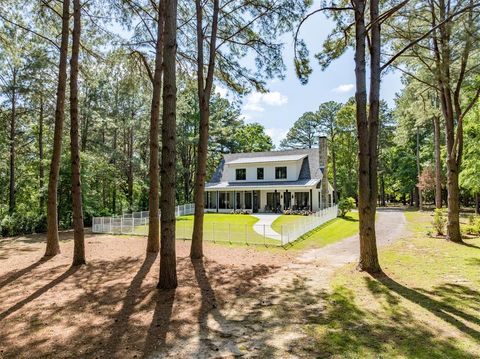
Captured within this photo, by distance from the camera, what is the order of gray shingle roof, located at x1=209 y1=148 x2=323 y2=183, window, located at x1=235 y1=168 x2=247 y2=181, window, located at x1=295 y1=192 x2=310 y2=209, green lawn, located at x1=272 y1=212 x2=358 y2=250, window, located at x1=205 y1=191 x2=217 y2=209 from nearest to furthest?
green lawn, located at x1=272 y1=212 x2=358 y2=250, window, located at x1=295 y1=192 x2=310 y2=209, gray shingle roof, located at x1=209 y1=148 x2=323 y2=183, window, located at x1=235 y1=168 x2=247 y2=181, window, located at x1=205 y1=191 x2=217 y2=209

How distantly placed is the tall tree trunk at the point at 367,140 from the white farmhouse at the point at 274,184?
59.5ft

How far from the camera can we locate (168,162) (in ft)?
23.8

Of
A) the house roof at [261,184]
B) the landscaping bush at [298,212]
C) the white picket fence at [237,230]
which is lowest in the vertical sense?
the white picket fence at [237,230]

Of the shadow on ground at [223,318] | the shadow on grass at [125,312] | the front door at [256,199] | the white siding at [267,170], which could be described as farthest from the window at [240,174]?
the shadow on ground at [223,318]

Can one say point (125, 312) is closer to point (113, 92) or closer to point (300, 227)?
point (300, 227)

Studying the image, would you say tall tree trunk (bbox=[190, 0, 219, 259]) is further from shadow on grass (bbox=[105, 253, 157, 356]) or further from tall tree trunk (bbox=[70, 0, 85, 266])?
tall tree trunk (bbox=[70, 0, 85, 266])

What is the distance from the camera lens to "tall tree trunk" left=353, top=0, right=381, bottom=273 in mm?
8570

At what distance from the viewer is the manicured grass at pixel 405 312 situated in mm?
4379

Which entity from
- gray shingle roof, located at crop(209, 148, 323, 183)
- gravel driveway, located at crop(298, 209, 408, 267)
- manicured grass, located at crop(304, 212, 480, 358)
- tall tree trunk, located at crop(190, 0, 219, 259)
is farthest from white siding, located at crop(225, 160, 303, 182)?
manicured grass, located at crop(304, 212, 480, 358)

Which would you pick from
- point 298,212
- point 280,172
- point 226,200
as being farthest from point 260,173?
point 298,212

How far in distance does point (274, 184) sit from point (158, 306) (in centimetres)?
2343

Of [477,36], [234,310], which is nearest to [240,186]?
[477,36]

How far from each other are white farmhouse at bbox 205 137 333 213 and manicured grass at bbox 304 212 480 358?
18.1 meters

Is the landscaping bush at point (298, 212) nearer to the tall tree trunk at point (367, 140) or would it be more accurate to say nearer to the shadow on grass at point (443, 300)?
the tall tree trunk at point (367, 140)
